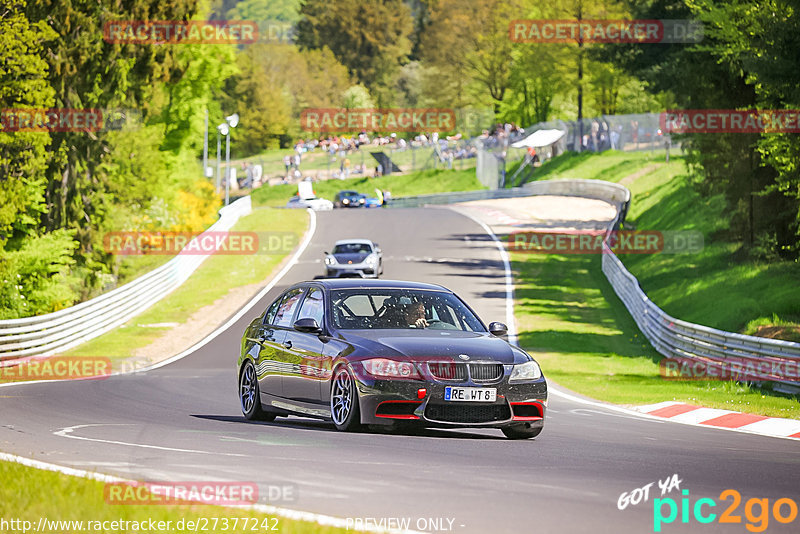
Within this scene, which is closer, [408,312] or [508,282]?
→ [408,312]

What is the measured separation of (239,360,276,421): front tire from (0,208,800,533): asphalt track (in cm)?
17

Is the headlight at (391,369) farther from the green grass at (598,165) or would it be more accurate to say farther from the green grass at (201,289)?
the green grass at (598,165)

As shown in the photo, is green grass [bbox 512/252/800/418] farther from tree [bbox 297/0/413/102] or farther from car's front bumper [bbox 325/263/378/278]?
tree [bbox 297/0/413/102]

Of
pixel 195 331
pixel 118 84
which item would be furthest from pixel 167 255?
pixel 195 331

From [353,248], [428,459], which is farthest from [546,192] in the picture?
[428,459]

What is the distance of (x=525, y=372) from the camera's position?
11812 millimetres

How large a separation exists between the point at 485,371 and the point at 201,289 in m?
32.1

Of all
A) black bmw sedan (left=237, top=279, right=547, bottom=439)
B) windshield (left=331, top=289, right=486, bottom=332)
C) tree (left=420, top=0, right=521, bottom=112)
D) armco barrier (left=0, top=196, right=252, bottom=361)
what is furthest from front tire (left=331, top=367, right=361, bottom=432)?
tree (left=420, top=0, right=521, bottom=112)

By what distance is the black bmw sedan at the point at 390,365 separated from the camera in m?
11.5

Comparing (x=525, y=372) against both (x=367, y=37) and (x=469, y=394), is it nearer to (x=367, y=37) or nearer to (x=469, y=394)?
(x=469, y=394)

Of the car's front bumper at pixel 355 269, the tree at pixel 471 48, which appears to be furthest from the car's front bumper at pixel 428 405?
the tree at pixel 471 48

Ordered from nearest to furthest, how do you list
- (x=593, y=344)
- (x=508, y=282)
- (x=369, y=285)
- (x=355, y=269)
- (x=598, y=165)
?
(x=369, y=285)
(x=593, y=344)
(x=355, y=269)
(x=508, y=282)
(x=598, y=165)

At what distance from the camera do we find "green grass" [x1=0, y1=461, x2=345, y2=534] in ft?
22.7

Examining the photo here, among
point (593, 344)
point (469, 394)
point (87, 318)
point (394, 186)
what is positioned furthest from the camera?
point (394, 186)
